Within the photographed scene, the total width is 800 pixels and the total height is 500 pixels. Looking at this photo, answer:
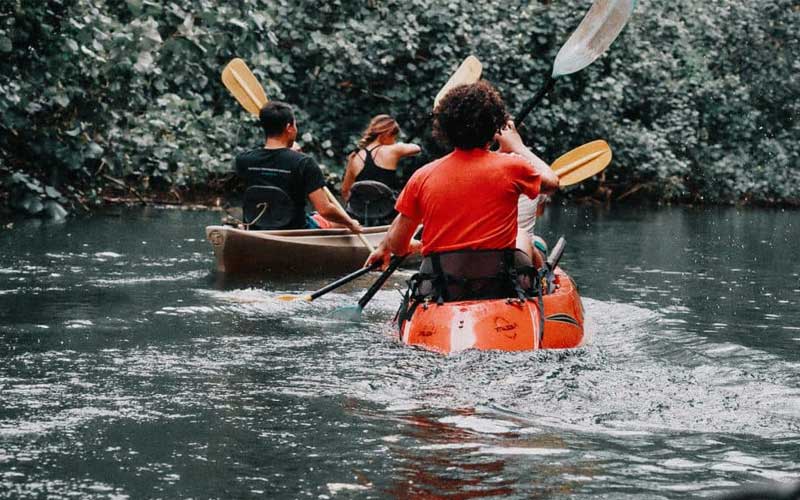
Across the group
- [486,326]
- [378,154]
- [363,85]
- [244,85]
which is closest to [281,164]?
[378,154]

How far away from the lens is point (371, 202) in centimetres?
1166

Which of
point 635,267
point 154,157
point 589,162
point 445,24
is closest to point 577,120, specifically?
point 445,24

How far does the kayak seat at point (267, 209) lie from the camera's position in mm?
10062

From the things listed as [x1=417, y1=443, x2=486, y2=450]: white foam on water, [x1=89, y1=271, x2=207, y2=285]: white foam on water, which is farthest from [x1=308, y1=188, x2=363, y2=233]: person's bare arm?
[x1=417, y1=443, x2=486, y2=450]: white foam on water

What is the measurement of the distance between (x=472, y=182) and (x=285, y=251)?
13.5 ft

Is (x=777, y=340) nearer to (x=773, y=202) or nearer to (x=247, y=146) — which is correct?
(x=247, y=146)

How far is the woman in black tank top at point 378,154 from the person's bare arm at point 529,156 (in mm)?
4608

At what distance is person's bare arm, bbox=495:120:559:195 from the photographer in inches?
260

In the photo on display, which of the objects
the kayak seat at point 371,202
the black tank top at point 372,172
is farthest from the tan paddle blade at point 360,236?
the black tank top at point 372,172

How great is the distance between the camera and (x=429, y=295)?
657 centimetres

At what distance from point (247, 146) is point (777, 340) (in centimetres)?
1231

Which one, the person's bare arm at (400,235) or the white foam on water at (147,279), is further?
the white foam on water at (147,279)

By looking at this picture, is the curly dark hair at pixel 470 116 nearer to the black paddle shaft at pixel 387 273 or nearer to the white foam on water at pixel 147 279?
the black paddle shaft at pixel 387 273

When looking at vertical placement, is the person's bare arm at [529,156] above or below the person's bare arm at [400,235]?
above
